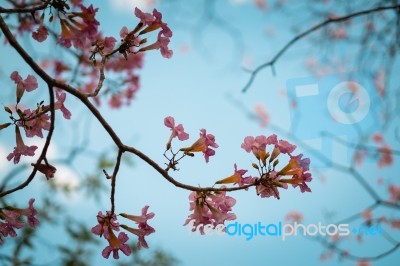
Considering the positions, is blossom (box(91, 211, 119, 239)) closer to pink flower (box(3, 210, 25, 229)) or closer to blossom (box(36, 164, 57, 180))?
blossom (box(36, 164, 57, 180))

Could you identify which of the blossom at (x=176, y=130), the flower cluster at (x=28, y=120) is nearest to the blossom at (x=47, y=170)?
the flower cluster at (x=28, y=120)

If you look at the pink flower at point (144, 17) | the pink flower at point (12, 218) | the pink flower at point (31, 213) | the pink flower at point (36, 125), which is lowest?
the pink flower at point (12, 218)

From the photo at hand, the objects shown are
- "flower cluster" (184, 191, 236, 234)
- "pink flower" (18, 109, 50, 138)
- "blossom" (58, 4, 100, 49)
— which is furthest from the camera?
"pink flower" (18, 109, 50, 138)

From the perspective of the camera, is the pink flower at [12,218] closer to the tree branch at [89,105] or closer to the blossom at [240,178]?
the tree branch at [89,105]

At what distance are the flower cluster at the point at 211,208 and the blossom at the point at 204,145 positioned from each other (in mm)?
179

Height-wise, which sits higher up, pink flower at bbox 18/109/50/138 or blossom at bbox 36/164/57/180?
pink flower at bbox 18/109/50/138

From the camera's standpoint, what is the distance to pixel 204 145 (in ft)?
5.28

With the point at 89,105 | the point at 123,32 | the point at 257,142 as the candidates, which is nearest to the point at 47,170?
the point at 89,105

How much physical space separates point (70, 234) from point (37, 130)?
4.50m

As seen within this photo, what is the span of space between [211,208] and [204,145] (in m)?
0.28

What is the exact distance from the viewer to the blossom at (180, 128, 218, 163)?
1606 millimetres

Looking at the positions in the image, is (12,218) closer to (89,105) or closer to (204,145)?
(89,105)

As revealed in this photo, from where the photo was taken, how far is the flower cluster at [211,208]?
1.55 meters

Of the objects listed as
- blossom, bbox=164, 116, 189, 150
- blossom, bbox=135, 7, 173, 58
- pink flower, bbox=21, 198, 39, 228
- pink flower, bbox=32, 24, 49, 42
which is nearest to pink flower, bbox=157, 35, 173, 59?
blossom, bbox=135, 7, 173, 58
